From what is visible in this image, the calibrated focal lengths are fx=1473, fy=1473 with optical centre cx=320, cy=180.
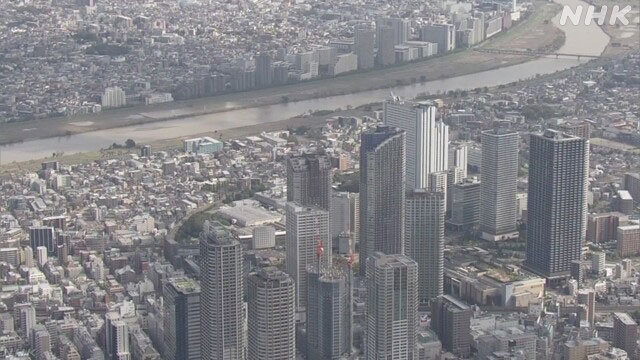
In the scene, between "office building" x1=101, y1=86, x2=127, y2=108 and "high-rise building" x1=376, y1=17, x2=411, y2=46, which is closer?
"office building" x1=101, y1=86, x2=127, y2=108

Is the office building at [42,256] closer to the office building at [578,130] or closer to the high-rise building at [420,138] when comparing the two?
the high-rise building at [420,138]

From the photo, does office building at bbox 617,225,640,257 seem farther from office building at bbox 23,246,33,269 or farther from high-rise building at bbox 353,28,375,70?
high-rise building at bbox 353,28,375,70

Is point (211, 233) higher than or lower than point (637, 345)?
higher

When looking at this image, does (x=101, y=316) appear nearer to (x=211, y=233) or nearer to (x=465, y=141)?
(x=211, y=233)

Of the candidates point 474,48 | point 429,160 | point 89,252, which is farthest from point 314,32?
point 89,252

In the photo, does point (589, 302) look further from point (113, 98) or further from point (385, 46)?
point (385, 46)

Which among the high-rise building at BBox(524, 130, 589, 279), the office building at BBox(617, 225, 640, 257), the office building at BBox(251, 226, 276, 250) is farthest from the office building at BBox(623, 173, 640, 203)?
the office building at BBox(251, 226, 276, 250)
